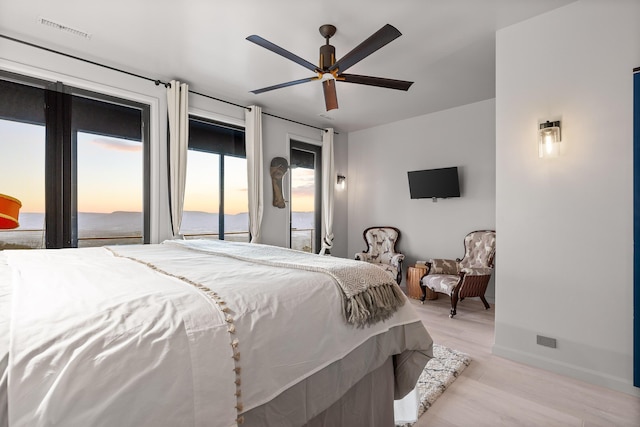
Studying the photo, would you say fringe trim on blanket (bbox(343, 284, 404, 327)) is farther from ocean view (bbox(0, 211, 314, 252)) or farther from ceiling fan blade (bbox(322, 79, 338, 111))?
ocean view (bbox(0, 211, 314, 252))

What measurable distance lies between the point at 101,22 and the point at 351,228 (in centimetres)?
482

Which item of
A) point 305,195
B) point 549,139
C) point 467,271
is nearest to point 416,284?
point 467,271

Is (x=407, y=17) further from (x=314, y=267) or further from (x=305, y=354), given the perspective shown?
(x=305, y=354)

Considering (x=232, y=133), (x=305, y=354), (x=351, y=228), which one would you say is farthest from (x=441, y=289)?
(x=232, y=133)

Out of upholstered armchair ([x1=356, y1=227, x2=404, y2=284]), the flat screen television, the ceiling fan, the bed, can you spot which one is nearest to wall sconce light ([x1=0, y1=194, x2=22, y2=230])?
the bed

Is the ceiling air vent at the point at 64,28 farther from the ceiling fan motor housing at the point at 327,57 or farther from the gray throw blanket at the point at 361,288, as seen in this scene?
the gray throw blanket at the point at 361,288

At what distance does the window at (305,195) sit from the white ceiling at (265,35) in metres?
1.54

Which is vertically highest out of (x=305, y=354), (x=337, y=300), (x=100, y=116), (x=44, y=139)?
(x=100, y=116)

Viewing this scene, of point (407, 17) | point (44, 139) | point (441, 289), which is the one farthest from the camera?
point (441, 289)

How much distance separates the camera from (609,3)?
7.68ft

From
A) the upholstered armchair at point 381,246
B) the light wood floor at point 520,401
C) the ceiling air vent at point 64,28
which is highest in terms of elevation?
the ceiling air vent at point 64,28

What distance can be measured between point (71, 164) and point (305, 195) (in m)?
3.40

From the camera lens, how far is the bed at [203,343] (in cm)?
69

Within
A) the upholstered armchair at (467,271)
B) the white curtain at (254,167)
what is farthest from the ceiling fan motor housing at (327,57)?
the upholstered armchair at (467,271)
